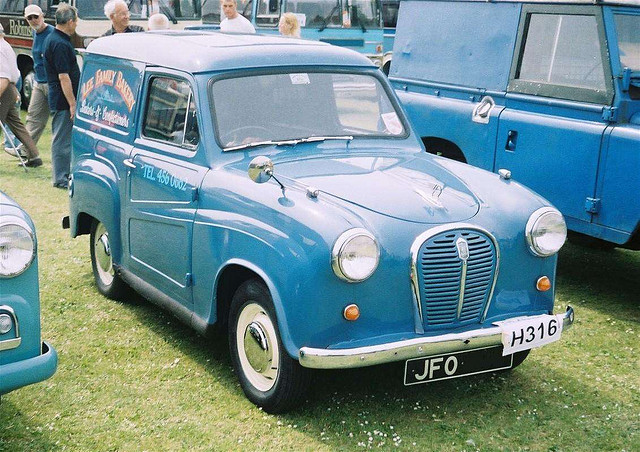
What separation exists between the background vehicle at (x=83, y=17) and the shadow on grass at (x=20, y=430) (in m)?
10.1

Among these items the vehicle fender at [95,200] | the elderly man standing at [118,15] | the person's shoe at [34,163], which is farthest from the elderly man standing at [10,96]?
the vehicle fender at [95,200]

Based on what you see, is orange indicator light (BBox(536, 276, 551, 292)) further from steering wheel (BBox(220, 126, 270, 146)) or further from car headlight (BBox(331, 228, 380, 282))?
steering wheel (BBox(220, 126, 270, 146))

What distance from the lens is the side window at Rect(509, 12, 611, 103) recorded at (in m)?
5.86

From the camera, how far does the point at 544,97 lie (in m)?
6.23

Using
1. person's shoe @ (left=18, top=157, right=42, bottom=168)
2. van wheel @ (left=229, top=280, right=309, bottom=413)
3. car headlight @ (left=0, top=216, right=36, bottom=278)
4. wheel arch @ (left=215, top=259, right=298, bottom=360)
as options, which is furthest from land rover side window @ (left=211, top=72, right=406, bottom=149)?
person's shoe @ (left=18, top=157, right=42, bottom=168)

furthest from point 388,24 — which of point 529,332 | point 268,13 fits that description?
point 529,332

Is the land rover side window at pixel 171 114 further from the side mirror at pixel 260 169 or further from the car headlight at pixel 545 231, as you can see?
the car headlight at pixel 545 231

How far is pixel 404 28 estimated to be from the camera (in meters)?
7.73

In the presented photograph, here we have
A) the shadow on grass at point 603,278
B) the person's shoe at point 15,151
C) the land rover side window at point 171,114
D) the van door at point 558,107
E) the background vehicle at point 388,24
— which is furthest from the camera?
the background vehicle at point 388,24

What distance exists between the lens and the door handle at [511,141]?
6.36 m

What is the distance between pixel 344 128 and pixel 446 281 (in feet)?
4.76

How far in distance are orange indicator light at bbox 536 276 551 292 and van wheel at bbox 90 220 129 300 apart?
283 centimetres

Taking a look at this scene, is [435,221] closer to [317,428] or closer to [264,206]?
[264,206]

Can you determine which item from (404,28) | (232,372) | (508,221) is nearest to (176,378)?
(232,372)
